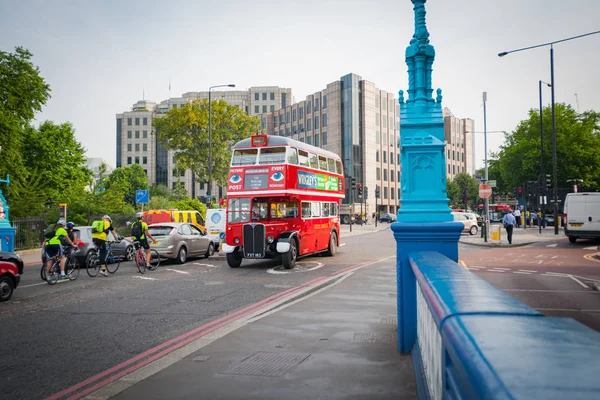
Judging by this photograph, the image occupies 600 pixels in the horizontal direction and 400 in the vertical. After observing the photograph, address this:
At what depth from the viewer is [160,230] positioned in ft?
57.2

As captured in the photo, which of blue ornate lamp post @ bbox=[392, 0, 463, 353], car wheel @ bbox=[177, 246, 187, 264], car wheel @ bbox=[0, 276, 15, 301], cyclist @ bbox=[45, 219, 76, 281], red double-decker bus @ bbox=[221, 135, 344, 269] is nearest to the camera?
blue ornate lamp post @ bbox=[392, 0, 463, 353]

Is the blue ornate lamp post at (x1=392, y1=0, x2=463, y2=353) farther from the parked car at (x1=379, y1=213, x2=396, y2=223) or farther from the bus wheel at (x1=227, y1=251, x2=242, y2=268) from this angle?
the parked car at (x1=379, y1=213, x2=396, y2=223)

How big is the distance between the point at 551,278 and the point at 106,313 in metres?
10.9

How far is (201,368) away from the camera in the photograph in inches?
203

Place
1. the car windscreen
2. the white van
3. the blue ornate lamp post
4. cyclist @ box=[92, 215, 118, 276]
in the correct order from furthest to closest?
1. the white van
2. the car windscreen
3. cyclist @ box=[92, 215, 118, 276]
4. the blue ornate lamp post

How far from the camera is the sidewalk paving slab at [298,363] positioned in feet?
14.3

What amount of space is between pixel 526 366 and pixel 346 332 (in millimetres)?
5683

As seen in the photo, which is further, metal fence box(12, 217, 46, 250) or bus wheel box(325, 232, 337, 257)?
metal fence box(12, 217, 46, 250)

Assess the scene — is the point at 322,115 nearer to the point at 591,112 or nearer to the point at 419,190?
the point at 591,112

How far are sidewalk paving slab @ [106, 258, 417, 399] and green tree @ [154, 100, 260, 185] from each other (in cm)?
3216

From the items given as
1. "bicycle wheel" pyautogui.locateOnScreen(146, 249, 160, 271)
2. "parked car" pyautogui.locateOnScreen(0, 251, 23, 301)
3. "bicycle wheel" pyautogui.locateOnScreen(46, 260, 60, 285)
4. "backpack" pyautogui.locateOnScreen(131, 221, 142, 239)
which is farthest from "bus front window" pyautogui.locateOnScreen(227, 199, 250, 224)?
"parked car" pyautogui.locateOnScreen(0, 251, 23, 301)

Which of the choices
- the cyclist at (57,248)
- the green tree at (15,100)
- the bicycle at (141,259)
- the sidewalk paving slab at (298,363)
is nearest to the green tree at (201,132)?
the green tree at (15,100)

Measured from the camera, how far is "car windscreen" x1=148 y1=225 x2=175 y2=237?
17.3 m

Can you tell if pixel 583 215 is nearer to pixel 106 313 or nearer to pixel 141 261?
pixel 141 261
